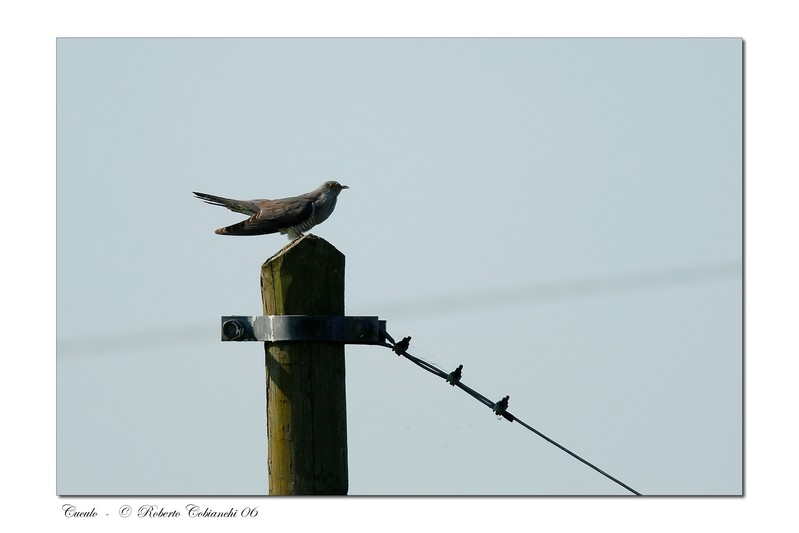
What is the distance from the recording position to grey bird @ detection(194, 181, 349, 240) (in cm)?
528

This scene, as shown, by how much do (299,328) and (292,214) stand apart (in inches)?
75.4

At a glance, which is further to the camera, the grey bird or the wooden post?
the grey bird

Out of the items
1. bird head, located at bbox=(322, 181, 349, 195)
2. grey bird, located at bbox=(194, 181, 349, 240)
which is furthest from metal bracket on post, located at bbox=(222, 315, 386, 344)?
bird head, located at bbox=(322, 181, 349, 195)

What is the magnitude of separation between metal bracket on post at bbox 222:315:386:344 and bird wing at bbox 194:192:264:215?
2306 millimetres

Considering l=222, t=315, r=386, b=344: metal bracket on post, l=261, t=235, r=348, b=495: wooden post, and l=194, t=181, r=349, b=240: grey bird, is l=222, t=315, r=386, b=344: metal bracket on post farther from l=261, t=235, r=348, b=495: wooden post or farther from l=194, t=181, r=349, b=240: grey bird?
l=194, t=181, r=349, b=240: grey bird

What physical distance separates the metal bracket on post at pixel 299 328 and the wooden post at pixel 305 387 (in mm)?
33

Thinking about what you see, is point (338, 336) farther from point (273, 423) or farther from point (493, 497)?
point (493, 497)

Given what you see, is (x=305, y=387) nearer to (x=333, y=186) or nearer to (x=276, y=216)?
(x=276, y=216)

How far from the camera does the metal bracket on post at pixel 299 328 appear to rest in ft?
11.9

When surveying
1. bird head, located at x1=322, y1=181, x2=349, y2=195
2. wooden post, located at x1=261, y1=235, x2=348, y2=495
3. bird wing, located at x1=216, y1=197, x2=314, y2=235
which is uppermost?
bird head, located at x1=322, y1=181, x2=349, y2=195

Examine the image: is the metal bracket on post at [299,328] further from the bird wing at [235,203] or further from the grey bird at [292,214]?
the bird wing at [235,203]

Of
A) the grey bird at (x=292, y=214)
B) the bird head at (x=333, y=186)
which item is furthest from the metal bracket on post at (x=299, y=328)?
the bird head at (x=333, y=186)

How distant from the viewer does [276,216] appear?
541 cm

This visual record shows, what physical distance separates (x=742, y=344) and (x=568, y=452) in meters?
1.45
